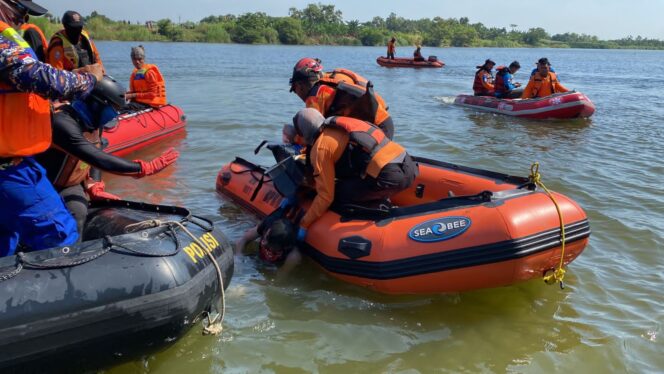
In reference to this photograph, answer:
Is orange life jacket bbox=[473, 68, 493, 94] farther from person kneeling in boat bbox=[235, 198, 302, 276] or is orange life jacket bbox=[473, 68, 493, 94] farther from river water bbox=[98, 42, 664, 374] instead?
person kneeling in boat bbox=[235, 198, 302, 276]

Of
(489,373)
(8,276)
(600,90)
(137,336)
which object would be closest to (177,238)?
(137,336)

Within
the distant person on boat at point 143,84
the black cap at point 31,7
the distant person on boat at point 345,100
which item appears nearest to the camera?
the black cap at point 31,7

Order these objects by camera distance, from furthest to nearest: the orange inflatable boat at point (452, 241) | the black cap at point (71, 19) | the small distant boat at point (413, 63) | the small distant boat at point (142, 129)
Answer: the small distant boat at point (413, 63), the small distant boat at point (142, 129), the black cap at point (71, 19), the orange inflatable boat at point (452, 241)

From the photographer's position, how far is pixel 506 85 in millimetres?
12375

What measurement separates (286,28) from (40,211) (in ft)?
186

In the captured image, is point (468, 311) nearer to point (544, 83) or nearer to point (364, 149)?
point (364, 149)

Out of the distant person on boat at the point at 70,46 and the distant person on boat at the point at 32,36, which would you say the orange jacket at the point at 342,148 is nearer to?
the distant person on boat at the point at 32,36

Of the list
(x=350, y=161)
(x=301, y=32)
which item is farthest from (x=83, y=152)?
(x=301, y=32)

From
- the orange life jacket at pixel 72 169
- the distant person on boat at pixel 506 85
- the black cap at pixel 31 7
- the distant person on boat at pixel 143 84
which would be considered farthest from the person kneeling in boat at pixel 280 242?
the distant person on boat at pixel 506 85

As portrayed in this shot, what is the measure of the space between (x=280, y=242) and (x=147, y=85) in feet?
16.8

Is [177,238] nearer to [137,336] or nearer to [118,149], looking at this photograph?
[137,336]

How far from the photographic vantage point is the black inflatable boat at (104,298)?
221cm

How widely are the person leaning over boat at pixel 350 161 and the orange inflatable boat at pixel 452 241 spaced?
130 mm

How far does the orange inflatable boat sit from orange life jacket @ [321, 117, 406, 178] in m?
0.31
